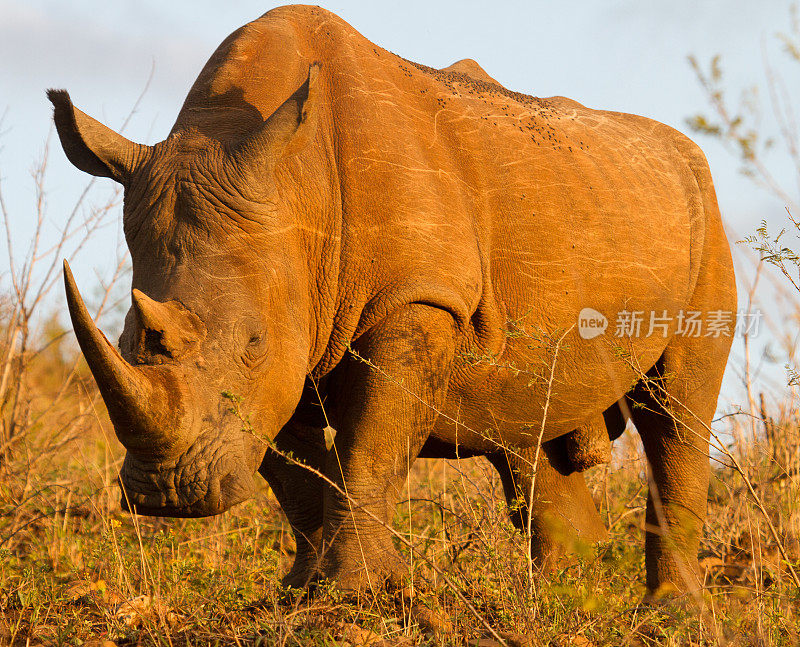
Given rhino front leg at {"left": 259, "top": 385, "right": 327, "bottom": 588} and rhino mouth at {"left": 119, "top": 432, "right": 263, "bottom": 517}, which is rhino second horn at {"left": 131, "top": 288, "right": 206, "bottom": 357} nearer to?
rhino mouth at {"left": 119, "top": 432, "right": 263, "bottom": 517}

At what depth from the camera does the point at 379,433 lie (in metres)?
3.73

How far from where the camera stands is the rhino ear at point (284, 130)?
3.52 metres

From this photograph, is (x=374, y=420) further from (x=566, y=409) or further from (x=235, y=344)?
(x=566, y=409)

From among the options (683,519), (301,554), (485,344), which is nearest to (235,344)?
(485,344)

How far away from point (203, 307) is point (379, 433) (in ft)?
2.74

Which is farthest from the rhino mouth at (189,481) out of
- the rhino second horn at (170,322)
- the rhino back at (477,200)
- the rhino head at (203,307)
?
the rhino back at (477,200)

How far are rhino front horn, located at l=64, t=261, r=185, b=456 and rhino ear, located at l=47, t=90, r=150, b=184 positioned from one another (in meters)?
0.99

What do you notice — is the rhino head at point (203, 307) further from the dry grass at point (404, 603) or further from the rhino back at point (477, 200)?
the dry grass at point (404, 603)

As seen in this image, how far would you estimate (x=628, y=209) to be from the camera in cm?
504

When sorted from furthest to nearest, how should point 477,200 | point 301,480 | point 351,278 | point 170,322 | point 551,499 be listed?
point 551,499 < point 301,480 < point 477,200 < point 351,278 < point 170,322

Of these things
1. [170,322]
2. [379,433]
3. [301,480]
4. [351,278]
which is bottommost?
[301,480]

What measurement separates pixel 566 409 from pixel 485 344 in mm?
876

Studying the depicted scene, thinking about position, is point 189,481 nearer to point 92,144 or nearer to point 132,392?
point 132,392

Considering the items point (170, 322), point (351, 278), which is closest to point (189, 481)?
point (170, 322)
